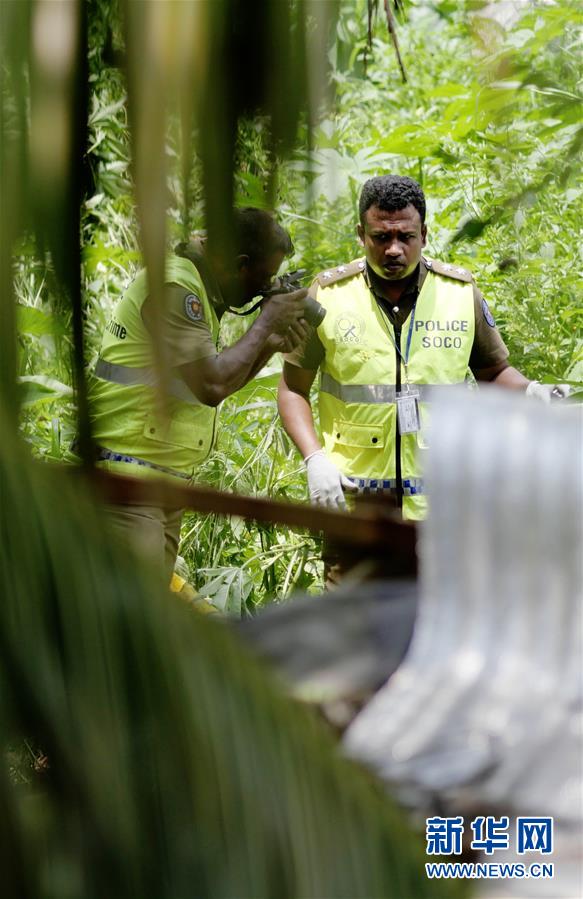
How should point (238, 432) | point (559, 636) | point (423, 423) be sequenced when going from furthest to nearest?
1. point (238, 432)
2. point (423, 423)
3. point (559, 636)

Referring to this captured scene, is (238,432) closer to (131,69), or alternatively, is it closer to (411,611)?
(411,611)

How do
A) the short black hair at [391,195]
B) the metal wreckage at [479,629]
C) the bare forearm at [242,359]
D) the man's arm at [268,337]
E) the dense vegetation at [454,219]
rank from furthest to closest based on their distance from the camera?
the short black hair at [391,195], the dense vegetation at [454,219], the man's arm at [268,337], the bare forearm at [242,359], the metal wreckage at [479,629]

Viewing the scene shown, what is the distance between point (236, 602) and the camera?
13.5 ft

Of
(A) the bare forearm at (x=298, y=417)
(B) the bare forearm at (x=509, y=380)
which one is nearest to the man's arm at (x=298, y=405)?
(A) the bare forearm at (x=298, y=417)

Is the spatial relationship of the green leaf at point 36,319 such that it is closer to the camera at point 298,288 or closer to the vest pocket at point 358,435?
the camera at point 298,288

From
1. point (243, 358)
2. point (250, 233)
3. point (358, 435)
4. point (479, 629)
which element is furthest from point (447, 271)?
point (250, 233)

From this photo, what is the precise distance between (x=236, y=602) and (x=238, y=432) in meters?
0.68

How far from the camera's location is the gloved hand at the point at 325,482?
346 centimetres

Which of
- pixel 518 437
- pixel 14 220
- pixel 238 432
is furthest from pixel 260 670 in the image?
pixel 238 432

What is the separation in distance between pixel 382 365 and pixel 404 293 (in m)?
0.25

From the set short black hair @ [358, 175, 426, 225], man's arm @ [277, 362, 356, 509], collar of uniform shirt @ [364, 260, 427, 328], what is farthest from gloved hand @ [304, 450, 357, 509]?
short black hair @ [358, 175, 426, 225]

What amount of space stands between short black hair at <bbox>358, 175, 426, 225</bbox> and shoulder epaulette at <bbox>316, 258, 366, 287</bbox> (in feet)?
0.49

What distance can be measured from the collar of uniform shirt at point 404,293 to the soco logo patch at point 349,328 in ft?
0.31

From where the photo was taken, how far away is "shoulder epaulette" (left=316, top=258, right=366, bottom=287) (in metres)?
3.48
